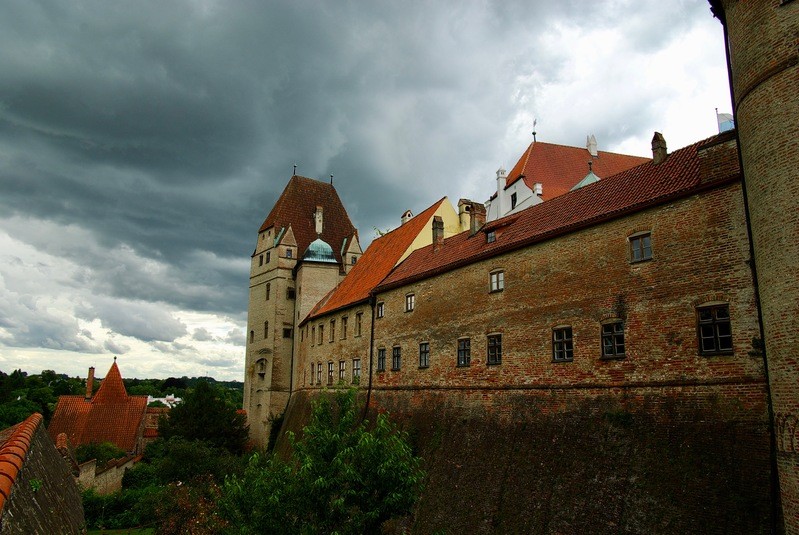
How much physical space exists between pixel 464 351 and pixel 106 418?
115 feet

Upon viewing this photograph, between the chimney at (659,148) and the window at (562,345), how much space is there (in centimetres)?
570

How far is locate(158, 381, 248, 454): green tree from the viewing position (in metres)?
39.3

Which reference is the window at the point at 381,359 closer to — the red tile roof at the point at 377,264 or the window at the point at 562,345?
the red tile roof at the point at 377,264

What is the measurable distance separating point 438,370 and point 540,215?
698 centimetres

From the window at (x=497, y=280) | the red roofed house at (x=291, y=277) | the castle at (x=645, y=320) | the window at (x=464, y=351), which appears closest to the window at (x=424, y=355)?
the castle at (x=645, y=320)

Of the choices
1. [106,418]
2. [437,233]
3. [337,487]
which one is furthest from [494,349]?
[106,418]

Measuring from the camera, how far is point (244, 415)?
45125 mm

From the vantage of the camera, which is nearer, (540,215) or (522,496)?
(522,496)

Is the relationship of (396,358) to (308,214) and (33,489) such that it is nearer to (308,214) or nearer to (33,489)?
(33,489)

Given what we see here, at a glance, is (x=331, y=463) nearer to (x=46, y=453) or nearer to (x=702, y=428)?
(x=46, y=453)

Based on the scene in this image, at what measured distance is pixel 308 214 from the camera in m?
50.9

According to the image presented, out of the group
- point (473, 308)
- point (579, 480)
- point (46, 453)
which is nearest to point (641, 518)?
point (579, 480)

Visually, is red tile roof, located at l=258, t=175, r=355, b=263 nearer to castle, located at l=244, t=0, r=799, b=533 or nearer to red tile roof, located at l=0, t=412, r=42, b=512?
castle, located at l=244, t=0, r=799, b=533

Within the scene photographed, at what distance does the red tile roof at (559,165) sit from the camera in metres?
38.9
